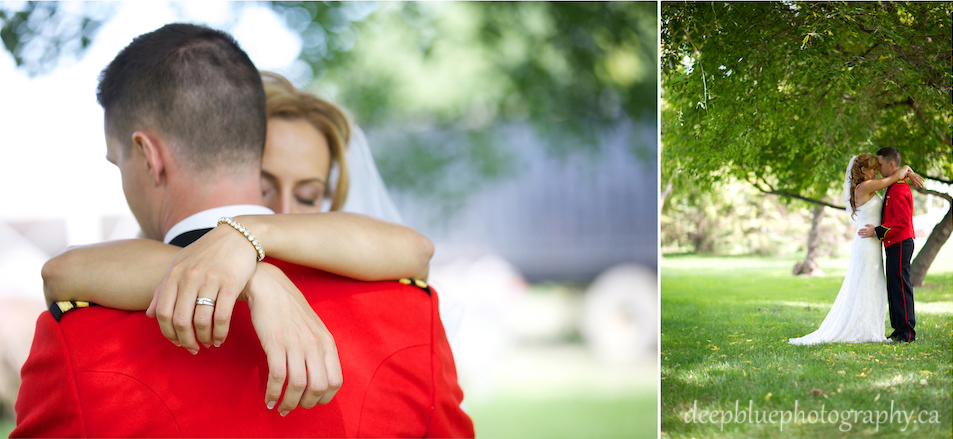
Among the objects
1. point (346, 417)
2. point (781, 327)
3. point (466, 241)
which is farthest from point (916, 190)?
point (466, 241)

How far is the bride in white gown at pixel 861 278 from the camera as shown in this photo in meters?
2.36

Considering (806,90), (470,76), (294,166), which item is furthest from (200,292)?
(470,76)

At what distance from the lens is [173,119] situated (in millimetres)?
1410

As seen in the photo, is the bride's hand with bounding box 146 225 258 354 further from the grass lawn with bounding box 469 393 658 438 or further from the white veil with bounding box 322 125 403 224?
the grass lawn with bounding box 469 393 658 438

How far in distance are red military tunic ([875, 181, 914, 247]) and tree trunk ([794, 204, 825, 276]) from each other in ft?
0.70

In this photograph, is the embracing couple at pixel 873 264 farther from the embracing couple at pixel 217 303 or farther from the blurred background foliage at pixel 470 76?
the blurred background foliage at pixel 470 76

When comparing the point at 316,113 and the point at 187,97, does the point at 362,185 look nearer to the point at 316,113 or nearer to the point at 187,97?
the point at 316,113

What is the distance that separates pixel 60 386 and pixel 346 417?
1.70 ft

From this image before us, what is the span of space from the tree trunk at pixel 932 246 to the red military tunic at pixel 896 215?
0.11 m

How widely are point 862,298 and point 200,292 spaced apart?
255 centimetres

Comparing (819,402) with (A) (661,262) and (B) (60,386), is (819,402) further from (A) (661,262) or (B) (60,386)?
(B) (60,386)

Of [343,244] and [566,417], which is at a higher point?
[343,244]

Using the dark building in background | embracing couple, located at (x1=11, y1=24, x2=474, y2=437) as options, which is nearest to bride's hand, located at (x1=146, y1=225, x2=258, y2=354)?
embracing couple, located at (x1=11, y1=24, x2=474, y2=437)

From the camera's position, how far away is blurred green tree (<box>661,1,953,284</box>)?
2.40 metres
